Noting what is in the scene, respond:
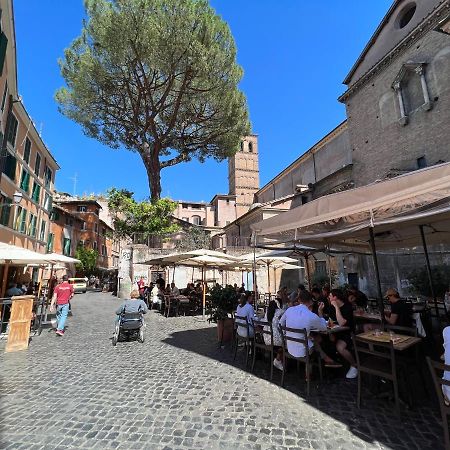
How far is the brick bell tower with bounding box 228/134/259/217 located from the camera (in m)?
52.7

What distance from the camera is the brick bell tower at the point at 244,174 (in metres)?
52.7

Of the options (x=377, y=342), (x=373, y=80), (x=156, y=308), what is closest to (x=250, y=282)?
(x=156, y=308)

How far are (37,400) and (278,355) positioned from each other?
357cm

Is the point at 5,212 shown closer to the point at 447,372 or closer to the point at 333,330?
the point at 333,330

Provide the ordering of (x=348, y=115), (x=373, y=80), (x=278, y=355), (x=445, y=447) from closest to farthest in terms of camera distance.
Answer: (x=445, y=447)
(x=278, y=355)
(x=373, y=80)
(x=348, y=115)

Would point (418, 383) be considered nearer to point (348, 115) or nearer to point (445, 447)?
point (445, 447)

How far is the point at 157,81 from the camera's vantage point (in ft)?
63.6

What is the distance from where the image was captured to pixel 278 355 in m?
4.73

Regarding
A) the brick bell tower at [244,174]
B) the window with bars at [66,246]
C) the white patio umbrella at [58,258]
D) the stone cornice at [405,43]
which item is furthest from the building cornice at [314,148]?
the window with bars at [66,246]

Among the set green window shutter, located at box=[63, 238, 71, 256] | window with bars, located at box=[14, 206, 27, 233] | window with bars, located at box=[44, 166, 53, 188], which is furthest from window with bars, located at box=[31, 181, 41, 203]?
green window shutter, located at box=[63, 238, 71, 256]

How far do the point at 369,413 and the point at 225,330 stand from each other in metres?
3.90

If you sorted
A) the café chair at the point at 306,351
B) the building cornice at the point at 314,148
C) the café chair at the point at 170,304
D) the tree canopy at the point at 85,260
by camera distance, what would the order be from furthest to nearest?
1. the tree canopy at the point at 85,260
2. the building cornice at the point at 314,148
3. the café chair at the point at 170,304
4. the café chair at the point at 306,351

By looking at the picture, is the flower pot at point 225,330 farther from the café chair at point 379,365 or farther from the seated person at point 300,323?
the café chair at point 379,365

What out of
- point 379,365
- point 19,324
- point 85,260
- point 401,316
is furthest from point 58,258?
point 85,260
